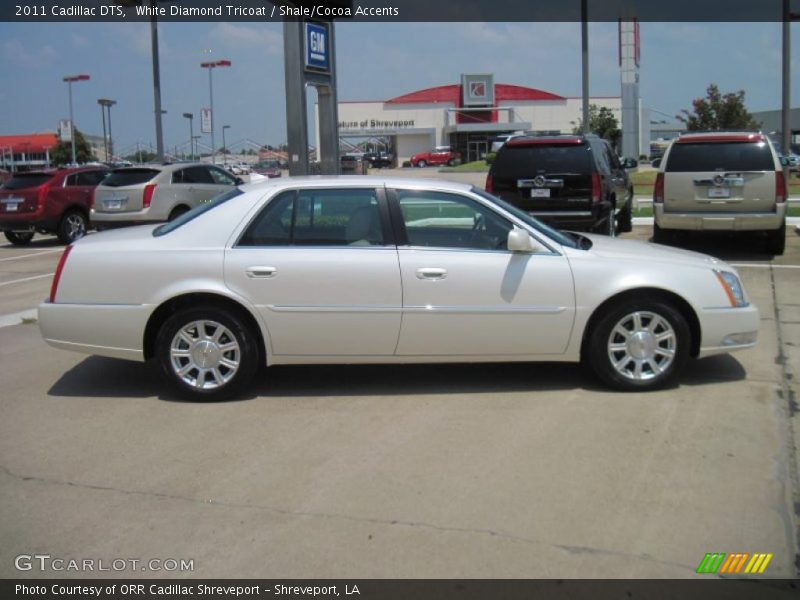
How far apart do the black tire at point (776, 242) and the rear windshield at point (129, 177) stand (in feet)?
35.0

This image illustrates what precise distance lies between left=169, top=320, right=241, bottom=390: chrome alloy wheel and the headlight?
3.50m

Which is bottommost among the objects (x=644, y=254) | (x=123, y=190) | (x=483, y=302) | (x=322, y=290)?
(x=483, y=302)

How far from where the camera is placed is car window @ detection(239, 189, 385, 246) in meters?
5.91

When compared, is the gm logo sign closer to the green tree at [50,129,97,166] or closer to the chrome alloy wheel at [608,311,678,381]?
the chrome alloy wheel at [608,311,678,381]

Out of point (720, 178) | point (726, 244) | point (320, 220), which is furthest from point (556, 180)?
point (320, 220)

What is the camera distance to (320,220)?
5.98 metres

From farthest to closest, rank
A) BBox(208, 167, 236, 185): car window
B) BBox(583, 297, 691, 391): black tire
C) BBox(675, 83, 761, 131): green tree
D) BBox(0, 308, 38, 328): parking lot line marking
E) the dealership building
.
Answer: the dealership building < BBox(675, 83, 761, 131): green tree < BBox(208, 167, 236, 185): car window < BBox(0, 308, 38, 328): parking lot line marking < BBox(583, 297, 691, 391): black tire

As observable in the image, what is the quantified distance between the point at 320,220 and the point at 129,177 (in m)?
10.7

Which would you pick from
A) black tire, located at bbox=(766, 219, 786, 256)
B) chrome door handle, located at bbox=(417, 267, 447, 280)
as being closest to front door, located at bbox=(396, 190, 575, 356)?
chrome door handle, located at bbox=(417, 267, 447, 280)

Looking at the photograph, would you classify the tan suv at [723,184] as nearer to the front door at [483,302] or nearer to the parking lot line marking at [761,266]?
the parking lot line marking at [761,266]

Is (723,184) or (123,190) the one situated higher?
(123,190)

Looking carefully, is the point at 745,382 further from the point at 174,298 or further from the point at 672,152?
the point at 672,152

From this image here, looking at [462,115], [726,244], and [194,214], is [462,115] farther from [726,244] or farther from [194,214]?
[194,214]

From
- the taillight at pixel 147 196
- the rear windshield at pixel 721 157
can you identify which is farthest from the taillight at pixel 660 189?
the taillight at pixel 147 196
